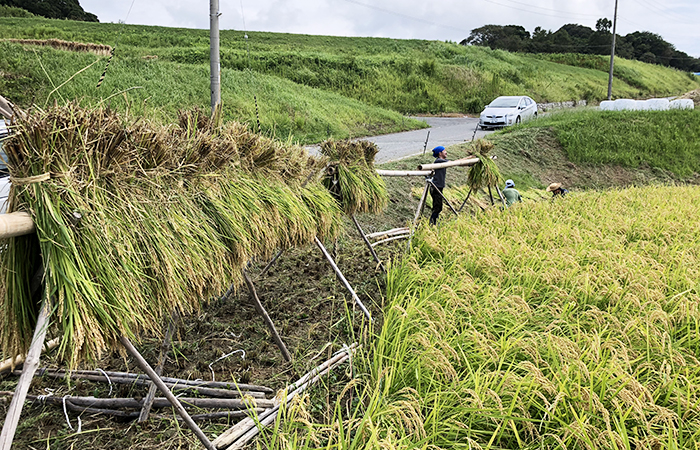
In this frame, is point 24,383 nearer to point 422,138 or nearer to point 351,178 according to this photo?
point 351,178

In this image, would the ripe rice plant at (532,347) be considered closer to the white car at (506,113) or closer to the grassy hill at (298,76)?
the grassy hill at (298,76)

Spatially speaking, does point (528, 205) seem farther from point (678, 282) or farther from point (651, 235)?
point (678, 282)

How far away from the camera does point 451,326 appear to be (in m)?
2.83

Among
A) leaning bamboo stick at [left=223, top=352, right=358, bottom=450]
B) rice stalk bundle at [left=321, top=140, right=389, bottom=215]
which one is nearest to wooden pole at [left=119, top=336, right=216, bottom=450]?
leaning bamboo stick at [left=223, top=352, right=358, bottom=450]

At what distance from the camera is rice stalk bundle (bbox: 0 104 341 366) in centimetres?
173

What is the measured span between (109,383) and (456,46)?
33089mm

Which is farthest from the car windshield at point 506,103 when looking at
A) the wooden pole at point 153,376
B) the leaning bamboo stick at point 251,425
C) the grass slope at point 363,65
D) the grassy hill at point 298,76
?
the wooden pole at point 153,376

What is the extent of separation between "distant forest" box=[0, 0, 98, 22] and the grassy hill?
19.3ft

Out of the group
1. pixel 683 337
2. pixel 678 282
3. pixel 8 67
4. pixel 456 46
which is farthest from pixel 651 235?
pixel 456 46

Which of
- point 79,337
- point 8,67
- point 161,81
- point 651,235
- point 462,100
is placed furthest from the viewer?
point 462,100

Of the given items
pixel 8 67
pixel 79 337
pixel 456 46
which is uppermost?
pixel 456 46

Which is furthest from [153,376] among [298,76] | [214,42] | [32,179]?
[298,76]

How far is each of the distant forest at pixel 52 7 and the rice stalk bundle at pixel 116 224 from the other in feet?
100

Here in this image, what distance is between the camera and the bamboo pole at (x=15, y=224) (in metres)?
1.62
